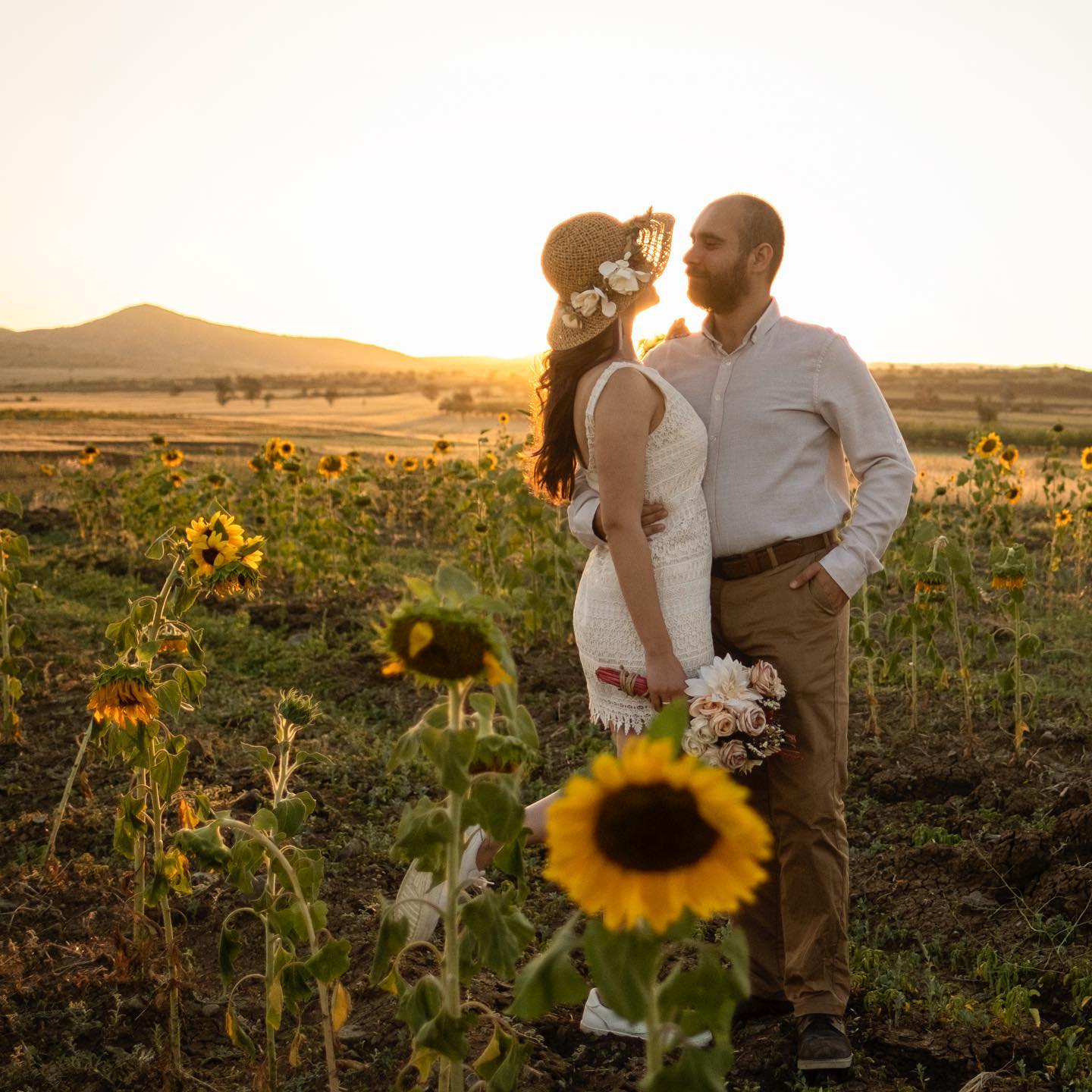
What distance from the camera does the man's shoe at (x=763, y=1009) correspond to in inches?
121

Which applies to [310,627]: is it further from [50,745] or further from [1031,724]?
[1031,724]

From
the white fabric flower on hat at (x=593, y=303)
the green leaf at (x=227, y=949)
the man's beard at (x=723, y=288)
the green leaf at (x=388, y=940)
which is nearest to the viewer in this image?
the green leaf at (x=388, y=940)

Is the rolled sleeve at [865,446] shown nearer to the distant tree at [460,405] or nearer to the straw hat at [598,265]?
the straw hat at [598,265]

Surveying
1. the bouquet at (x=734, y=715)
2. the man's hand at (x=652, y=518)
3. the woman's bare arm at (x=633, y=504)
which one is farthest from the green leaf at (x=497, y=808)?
the man's hand at (x=652, y=518)

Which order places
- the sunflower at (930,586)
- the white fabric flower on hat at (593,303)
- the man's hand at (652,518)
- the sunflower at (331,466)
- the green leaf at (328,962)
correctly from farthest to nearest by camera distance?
the sunflower at (331,466) → the sunflower at (930,586) → the man's hand at (652,518) → the white fabric flower on hat at (593,303) → the green leaf at (328,962)

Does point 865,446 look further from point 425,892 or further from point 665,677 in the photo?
point 425,892

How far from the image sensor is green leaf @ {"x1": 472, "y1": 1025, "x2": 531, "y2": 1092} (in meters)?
1.83

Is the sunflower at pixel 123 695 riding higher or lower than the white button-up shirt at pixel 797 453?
lower

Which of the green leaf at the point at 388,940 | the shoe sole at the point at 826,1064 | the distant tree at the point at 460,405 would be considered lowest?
the shoe sole at the point at 826,1064

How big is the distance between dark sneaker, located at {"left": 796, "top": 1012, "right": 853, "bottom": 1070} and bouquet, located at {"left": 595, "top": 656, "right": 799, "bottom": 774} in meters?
0.66

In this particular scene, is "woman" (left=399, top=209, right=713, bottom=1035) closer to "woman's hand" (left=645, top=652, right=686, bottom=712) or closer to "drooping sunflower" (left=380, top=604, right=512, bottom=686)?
"woman's hand" (left=645, top=652, right=686, bottom=712)

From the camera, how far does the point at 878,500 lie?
291 cm

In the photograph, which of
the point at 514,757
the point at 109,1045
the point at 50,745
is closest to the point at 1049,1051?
the point at 514,757

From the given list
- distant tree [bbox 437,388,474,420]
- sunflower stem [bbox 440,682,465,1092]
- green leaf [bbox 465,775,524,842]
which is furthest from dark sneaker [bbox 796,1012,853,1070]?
distant tree [bbox 437,388,474,420]
